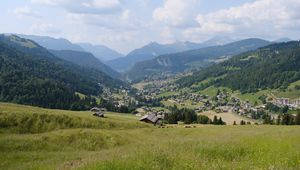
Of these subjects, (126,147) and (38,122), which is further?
(38,122)

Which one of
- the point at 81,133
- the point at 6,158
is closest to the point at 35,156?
the point at 6,158

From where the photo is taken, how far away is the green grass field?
1767 centimetres

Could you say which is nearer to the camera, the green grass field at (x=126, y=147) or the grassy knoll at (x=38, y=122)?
the green grass field at (x=126, y=147)

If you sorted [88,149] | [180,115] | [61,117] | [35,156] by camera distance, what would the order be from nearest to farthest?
1. [35,156]
2. [88,149]
3. [61,117]
4. [180,115]

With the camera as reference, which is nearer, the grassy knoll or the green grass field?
the green grass field

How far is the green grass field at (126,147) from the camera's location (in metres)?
17.7

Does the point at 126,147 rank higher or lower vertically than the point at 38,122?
lower

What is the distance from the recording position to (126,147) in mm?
42438

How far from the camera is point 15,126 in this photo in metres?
55.1

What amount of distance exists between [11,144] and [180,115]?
4714 inches

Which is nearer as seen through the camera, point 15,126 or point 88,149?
point 88,149

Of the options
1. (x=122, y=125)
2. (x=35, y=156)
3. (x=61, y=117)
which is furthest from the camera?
(x=122, y=125)

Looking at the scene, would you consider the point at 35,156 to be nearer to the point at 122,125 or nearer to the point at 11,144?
the point at 11,144

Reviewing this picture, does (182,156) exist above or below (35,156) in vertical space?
above
